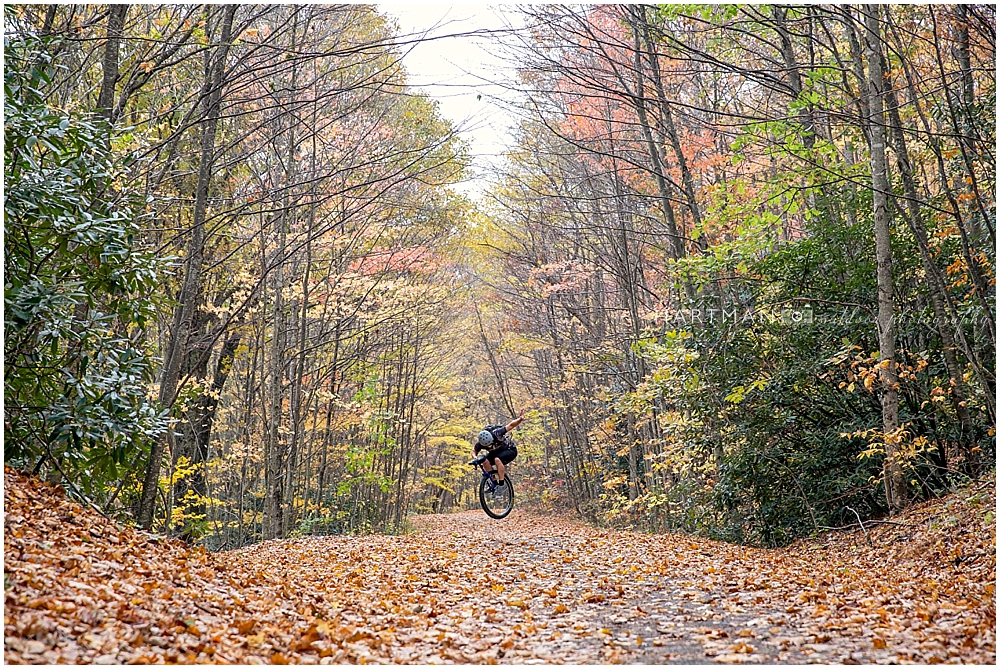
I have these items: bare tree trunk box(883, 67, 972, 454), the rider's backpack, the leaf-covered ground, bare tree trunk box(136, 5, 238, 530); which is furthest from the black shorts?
bare tree trunk box(883, 67, 972, 454)

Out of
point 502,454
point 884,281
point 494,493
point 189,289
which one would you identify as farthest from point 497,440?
point 884,281

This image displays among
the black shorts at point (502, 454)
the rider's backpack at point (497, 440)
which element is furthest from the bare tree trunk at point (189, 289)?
the black shorts at point (502, 454)

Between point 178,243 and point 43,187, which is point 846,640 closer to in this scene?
point 43,187

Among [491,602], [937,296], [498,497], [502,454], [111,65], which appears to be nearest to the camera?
A: [491,602]

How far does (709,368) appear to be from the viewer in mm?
11250

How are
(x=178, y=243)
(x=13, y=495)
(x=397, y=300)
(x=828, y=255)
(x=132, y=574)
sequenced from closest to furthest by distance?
(x=132, y=574), (x=13, y=495), (x=828, y=255), (x=178, y=243), (x=397, y=300)

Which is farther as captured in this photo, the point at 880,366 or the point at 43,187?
the point at 880,366

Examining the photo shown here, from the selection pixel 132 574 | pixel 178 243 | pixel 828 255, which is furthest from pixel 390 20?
pixel 132 574

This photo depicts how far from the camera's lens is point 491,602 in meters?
6.43

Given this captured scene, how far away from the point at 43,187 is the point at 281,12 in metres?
7.62

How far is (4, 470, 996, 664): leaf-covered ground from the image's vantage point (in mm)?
4176

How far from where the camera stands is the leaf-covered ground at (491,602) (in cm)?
418

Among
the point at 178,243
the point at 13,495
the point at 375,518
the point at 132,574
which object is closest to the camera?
the point at 132,574

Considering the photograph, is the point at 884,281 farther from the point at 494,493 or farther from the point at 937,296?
the point at 494,493
